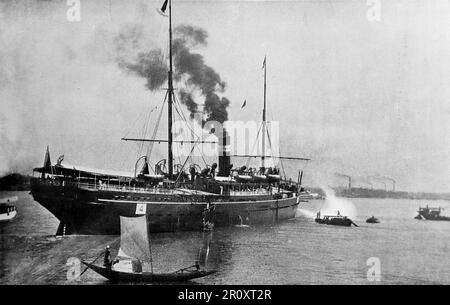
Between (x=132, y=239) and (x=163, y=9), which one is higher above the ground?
(x=163, y=9)

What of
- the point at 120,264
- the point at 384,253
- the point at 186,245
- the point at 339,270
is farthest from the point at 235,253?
the point at 384,253

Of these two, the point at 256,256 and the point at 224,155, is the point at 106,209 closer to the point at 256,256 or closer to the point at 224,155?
the point at 256,256

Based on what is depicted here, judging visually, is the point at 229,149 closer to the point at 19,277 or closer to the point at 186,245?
the point at 186,245

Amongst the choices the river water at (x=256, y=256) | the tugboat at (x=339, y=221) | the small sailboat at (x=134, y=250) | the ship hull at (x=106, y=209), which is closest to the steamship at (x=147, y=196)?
the ship hull at (x=106, y=209)

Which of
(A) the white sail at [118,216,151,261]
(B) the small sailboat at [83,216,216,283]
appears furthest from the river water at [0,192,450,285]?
(A) the white sail at [118,216,151,261]

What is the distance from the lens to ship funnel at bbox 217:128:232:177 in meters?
37.5

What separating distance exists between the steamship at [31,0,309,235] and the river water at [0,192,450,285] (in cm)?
96

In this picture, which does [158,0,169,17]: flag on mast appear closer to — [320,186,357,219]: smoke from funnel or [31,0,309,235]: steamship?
[31,0,309,235]: steamship

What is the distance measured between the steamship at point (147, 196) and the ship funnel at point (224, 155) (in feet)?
0.64

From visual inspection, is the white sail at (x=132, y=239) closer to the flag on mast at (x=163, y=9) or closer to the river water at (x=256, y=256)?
the river water at (x=256, y=256)

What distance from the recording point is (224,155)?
37.7 metres

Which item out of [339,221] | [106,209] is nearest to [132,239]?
[106,209]

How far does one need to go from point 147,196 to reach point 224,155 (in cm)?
1119
